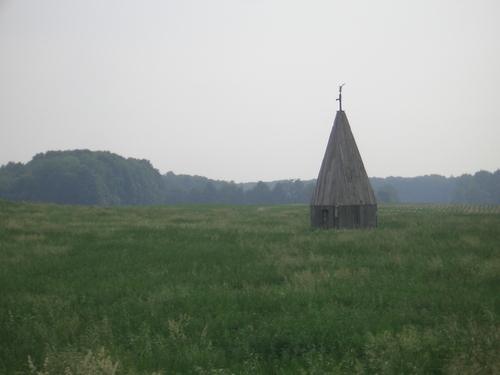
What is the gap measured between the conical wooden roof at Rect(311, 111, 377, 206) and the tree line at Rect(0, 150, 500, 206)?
81.7 m

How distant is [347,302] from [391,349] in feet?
8.86

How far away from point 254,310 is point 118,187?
111 m

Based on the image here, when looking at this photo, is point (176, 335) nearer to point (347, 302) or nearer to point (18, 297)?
point (347, 302)

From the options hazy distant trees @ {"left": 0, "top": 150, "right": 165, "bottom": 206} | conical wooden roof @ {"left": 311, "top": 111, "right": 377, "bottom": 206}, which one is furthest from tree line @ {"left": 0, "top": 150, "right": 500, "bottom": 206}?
conical wooden roof @ {"left": 311, "top": 111, "right": 377, "bottom": 206}

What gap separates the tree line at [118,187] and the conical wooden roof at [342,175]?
268 feet

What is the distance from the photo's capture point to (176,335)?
713 cm

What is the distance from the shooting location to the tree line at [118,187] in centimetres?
9431

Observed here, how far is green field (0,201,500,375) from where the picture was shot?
19.6 feet

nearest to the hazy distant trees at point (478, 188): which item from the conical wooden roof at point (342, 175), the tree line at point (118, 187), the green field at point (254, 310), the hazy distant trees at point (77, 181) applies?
the tree line at point (118, 187)

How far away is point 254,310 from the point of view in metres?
8.38

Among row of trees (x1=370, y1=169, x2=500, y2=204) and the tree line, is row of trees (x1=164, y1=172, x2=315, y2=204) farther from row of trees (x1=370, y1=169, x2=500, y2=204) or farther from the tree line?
row of trees (x1=370, y1=169, x2=500, y2=204)

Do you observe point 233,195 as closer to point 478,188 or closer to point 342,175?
point 478,188

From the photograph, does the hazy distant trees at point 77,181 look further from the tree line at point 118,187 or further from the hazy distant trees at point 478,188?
the hazy distant trees at point 478,188

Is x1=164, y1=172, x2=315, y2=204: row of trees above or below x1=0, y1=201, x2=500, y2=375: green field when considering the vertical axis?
above
